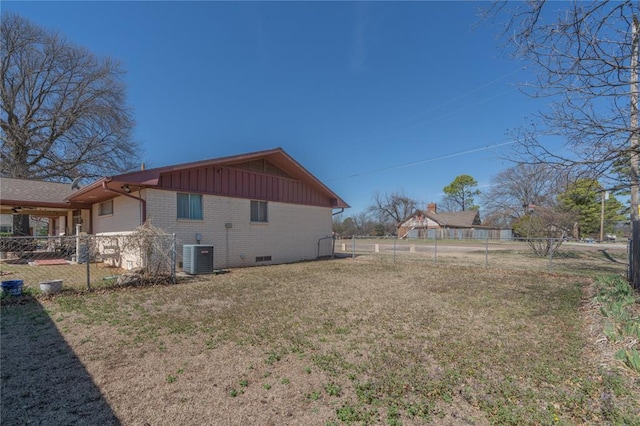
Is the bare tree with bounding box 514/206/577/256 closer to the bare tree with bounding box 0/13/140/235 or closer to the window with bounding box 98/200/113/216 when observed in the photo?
the window with bounding box 98/200/113/216

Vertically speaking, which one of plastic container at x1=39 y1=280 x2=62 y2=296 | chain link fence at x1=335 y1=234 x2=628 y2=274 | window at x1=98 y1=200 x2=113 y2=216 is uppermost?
window at x1=98 y1=200 x2=113 y2=216

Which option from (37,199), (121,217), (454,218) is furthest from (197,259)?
(454,218)

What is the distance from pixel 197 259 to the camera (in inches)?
382

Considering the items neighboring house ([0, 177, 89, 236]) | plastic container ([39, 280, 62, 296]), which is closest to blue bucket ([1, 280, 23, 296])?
plastic container ([39, 280, 62, 296])

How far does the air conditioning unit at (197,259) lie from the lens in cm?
967

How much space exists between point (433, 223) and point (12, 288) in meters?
48.4

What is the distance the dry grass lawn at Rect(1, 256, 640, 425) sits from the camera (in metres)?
2.53

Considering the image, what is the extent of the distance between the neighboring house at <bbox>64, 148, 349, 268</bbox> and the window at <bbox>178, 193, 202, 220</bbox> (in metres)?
0.03

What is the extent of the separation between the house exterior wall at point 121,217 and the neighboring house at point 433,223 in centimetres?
4078

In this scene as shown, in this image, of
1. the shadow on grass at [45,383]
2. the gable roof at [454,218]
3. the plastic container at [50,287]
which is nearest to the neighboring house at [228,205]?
the plastic container at [50,287]

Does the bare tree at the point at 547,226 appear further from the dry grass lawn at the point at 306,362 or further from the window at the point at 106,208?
the window at the point at 106,208

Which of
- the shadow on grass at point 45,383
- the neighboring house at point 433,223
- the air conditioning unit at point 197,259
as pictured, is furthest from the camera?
the neighboring house at point 433,223

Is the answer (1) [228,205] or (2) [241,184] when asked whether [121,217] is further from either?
(2) [241,184]

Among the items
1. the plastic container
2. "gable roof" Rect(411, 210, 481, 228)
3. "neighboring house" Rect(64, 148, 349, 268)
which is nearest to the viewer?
the plastic container
